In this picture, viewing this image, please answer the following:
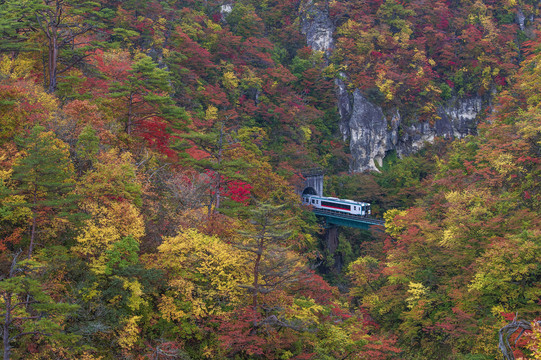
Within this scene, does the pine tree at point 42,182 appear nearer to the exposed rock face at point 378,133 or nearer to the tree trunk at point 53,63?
the tree trunk at point 53,63

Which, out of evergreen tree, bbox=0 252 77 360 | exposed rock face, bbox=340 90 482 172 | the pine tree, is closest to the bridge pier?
exposed rock face, bbox=340 90 482 172

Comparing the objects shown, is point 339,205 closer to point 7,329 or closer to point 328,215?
point 328,215

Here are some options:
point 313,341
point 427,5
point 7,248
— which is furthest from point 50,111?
point 427,5

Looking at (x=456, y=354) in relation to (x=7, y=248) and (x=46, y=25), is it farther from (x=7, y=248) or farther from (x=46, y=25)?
(x=46, y=25)

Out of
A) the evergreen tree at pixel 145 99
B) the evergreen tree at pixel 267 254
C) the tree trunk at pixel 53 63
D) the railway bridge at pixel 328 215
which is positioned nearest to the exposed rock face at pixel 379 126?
the railway bridge at pixel 328 215

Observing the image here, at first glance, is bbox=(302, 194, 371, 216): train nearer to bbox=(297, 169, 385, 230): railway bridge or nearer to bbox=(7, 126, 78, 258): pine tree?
bbox=(297, 169, 385, 230): railway bridge

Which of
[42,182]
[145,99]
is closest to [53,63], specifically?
[145,99]

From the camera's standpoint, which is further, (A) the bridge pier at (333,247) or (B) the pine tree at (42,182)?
(A) the bridge pier at (333,247)
